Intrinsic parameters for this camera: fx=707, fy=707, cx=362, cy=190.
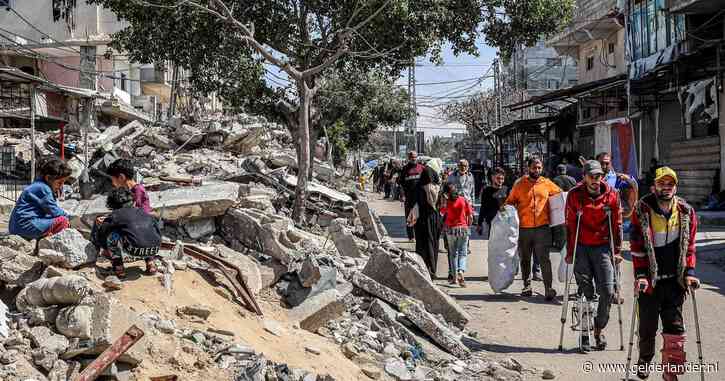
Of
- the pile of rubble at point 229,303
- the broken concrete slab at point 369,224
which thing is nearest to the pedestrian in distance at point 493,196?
the pile of rubble at point 229,303

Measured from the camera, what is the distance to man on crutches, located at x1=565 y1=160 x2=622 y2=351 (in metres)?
6.43

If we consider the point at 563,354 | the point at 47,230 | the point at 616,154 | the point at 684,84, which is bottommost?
the point at 563,354

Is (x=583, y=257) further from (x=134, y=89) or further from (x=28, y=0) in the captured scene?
(x=134, y=89)

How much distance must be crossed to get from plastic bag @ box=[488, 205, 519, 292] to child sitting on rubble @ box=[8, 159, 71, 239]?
502 cm

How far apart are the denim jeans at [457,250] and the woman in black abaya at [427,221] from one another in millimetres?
403

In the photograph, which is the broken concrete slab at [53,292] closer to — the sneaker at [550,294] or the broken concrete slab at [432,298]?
the broken concrete slab at [432,298]

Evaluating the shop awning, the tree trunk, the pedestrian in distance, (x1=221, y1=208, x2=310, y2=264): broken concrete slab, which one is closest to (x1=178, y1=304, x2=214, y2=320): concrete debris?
(x1=221, y1=208, x2=310, y2=264): broken concrete slab

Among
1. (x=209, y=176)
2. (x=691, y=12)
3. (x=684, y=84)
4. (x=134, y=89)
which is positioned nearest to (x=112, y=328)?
(x=209, y=176)

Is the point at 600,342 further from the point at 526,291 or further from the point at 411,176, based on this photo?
the point at 411,176

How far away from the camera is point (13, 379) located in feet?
12.9

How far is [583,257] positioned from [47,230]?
488cm

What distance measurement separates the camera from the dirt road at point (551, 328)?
236 inches

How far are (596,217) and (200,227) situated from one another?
4.44 metres

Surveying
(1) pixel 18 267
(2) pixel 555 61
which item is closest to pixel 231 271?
(1) pixel 18 267
